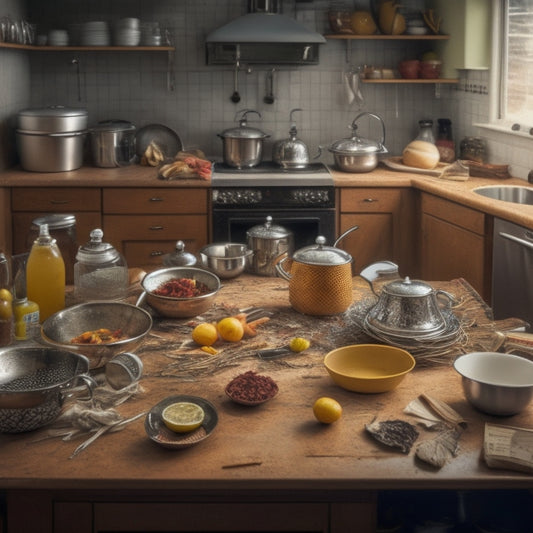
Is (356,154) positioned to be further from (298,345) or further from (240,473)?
(240,473)

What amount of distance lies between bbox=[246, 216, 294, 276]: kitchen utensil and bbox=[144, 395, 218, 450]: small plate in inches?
46.2

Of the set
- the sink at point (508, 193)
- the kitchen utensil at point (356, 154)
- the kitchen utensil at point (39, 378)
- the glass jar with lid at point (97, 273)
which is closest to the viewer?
the kitchen utensil at point (39, 378)

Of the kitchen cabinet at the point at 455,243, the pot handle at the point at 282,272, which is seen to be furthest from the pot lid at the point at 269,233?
the kitchen cabinet at the point at 455,243

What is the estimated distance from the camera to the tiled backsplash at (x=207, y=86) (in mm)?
5465

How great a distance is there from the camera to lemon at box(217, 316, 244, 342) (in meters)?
2.11

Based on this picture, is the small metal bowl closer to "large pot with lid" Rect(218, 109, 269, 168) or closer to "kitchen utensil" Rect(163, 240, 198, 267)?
"kitchen utensil" Rect(163, 240, 198, 267)

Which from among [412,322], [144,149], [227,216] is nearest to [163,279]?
[412,322]

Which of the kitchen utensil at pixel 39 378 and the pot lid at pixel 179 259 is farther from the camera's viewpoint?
the pot lid at pixel 179 259

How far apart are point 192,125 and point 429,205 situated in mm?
1892

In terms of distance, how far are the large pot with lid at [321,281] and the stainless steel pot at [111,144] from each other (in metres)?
3.10

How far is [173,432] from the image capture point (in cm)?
156

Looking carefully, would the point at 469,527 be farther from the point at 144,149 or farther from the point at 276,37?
the point at 144,149

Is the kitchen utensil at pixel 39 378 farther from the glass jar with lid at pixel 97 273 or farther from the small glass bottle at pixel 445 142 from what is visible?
the small glass bottle at pixel 445 142

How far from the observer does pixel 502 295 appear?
3846 millimetres
